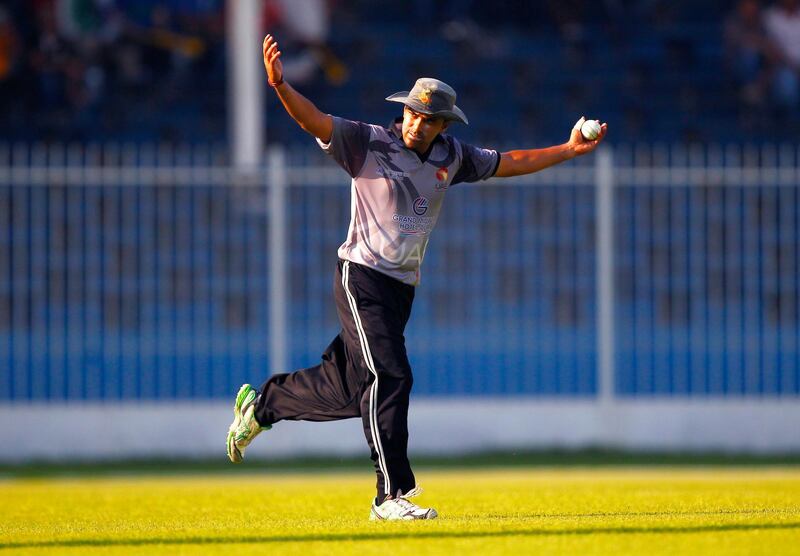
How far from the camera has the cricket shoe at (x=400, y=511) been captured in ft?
21.4

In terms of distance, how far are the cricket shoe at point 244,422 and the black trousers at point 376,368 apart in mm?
460

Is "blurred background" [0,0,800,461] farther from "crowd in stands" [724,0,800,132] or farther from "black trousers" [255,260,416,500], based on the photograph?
"crowd in stands" [724,0,800,132]

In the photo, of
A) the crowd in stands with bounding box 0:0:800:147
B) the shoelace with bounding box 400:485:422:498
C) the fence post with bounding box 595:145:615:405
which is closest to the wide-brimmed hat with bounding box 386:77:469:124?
the shoelace with bounding box 400:485:422:498

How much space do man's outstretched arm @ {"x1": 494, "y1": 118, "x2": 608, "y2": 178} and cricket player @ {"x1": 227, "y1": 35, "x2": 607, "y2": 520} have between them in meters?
0.21

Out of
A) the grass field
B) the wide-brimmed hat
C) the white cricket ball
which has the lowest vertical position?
the grass field

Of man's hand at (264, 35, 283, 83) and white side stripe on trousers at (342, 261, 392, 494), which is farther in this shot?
white side stripe on trousers at (342, 261, 392, 494)

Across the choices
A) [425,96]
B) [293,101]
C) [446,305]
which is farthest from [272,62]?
[446,305]

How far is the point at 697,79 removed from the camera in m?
18.4

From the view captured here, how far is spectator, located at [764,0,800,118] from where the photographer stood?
58.1 ft

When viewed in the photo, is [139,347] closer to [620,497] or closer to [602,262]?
[602,262]

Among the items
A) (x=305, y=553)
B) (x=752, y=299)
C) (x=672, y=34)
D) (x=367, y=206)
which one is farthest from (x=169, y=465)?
(x=672, y=34)

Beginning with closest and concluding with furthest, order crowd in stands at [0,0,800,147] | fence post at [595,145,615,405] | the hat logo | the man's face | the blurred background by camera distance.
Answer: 1. the hat logo
2. the man's face
3. the blurred background
4. fence post at [595,145,615,405]
5. crowd in stands at [0,0,800,147]

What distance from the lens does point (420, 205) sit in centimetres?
675

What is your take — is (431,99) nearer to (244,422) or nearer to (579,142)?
(579,142)
